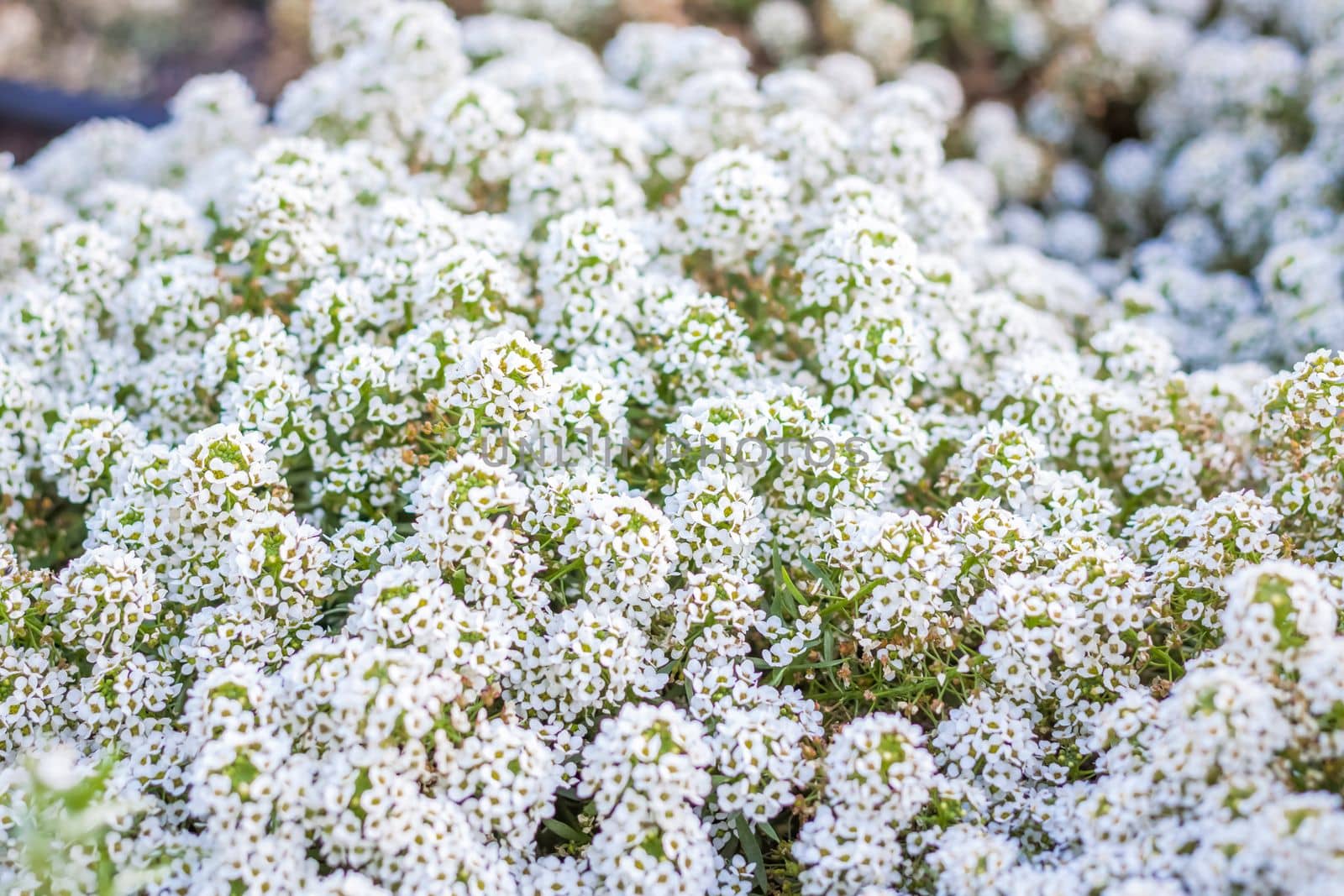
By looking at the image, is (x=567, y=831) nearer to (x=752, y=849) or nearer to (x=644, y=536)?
(x=752, y=849)

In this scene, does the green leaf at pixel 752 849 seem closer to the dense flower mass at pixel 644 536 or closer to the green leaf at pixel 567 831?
the dense flower mass at pixel 644 536

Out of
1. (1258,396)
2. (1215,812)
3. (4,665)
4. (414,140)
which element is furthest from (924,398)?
(4,665)

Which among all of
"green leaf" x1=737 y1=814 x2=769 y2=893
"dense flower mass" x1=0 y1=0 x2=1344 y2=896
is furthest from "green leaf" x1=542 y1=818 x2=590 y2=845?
"green leaf" x1=737 y1=814 x2=769 y2=893

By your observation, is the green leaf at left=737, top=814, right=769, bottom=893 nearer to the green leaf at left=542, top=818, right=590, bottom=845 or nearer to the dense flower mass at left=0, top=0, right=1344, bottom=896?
the dense flower mass at left=0, top=0, right=1344, bottom=896

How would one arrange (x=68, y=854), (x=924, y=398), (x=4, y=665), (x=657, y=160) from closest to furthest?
(x=68, y=854) → (x=4, y=665) → (x=924, y=398) → (x=657, y=160)

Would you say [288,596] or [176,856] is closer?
[176,856]

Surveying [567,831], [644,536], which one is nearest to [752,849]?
[567,831]

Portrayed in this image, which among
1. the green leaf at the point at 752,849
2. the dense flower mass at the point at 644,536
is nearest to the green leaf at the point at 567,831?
the dense flower mass at the point at 644,536

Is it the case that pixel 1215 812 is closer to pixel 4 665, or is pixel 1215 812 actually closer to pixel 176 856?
pixel 176 856
